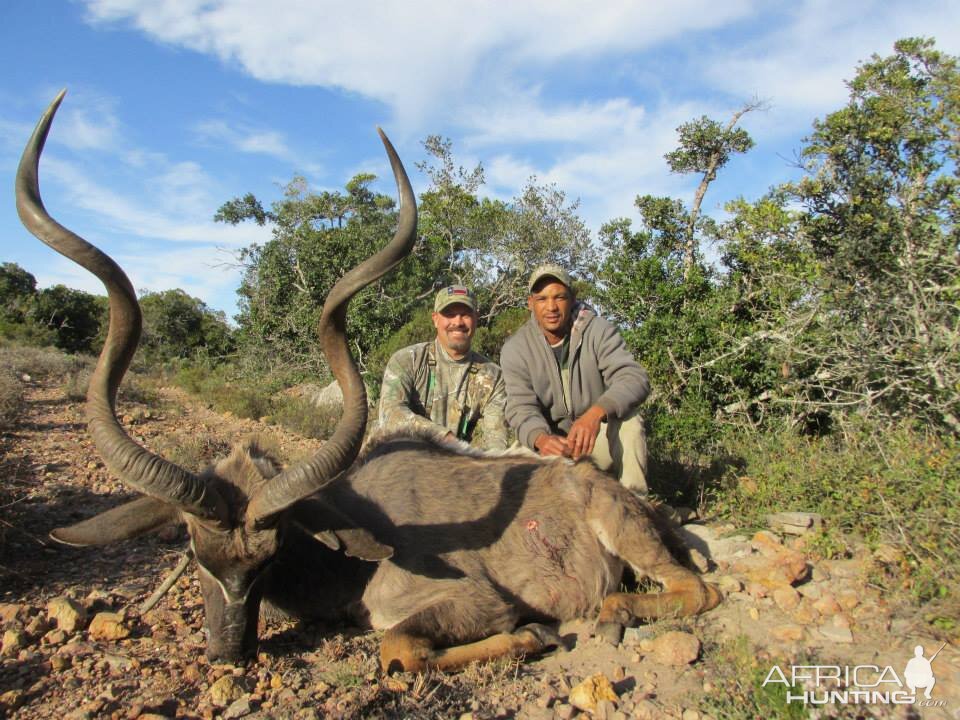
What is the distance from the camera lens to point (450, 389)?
672 cm

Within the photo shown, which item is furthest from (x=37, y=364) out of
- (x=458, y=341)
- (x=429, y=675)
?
(x=429, y=675)

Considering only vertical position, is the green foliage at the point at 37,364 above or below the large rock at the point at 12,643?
above

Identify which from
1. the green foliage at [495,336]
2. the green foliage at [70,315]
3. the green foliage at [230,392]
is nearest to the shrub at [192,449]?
the green foliage at [230,392]

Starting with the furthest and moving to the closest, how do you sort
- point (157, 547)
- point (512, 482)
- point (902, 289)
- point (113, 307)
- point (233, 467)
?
point (902, 289), point (157, 547), point (512, 482), point (233, 467), point (113, 307)

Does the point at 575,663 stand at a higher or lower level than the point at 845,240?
lower

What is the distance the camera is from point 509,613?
4133 mm

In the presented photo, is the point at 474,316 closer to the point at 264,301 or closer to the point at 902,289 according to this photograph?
the point at 902,289

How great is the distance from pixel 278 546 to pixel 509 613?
4.75 ft

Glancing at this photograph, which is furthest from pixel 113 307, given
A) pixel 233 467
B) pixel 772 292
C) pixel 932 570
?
pixel 772 292

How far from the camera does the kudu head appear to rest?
3.27 metres

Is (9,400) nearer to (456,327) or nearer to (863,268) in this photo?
(456,327)

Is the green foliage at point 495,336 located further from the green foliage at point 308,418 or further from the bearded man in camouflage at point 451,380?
the bearded man in camouflage at point 451,380

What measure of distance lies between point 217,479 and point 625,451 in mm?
3257

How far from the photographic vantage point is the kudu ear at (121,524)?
358 centimetres
